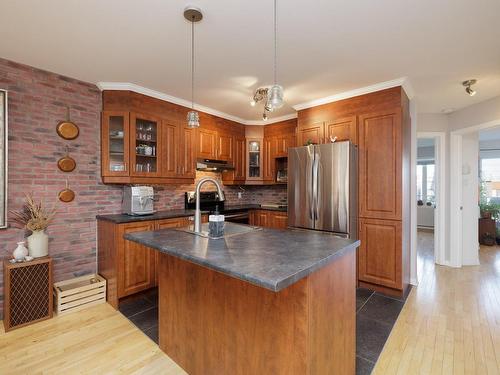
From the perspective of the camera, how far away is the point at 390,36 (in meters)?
2.13

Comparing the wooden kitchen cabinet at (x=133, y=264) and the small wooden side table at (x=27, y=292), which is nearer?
the small wooden side table at (x=27, y=292)

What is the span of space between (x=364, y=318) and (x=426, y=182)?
673 centimetres

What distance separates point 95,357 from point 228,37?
2.79 metres

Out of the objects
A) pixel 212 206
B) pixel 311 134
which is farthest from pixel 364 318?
pixel 212 206

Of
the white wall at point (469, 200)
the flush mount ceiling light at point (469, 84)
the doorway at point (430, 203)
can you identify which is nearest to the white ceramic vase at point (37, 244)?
the doorway at point (430, 203)

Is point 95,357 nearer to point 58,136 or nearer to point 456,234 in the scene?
point 58,136

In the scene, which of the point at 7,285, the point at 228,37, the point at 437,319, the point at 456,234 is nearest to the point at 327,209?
the point at 437,319

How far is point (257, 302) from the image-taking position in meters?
1.39

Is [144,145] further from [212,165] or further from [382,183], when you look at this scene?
[382,183]

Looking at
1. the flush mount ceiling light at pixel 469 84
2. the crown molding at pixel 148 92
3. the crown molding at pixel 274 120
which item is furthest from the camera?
the crown molding at pixel 274 120

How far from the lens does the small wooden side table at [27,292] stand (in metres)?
2.33

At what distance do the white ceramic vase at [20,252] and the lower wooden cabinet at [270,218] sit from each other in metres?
3.02

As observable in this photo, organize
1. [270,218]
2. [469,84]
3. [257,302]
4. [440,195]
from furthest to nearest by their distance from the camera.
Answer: [270,218]
[440,195]
[469,84]
[257,302]

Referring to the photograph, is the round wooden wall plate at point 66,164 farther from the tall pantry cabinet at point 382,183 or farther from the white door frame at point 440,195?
the white door frame at point 440,195
